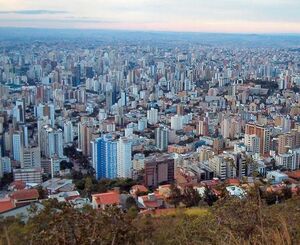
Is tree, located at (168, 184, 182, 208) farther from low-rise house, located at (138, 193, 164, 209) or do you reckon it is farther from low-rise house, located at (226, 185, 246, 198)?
low-rise house, located at (226, 185, 246, 198)

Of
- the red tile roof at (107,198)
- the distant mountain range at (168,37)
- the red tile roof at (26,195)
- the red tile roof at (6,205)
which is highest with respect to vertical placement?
the distant mountain range at (168,37)

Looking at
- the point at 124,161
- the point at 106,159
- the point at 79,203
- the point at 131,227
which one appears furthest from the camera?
the point at 106,159

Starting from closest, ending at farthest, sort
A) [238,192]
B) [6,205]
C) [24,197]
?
[238,192]
[6,205]
[24,197]

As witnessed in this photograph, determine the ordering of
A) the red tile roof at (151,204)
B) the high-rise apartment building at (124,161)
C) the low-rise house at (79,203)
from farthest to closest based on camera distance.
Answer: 1. the high-rise apartment building at (124,161)
2. the red tile roof at (151,204)
3. the low-rise house at (79,203)

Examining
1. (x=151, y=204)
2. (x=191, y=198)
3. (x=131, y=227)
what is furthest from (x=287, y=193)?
(x=131, y=227)

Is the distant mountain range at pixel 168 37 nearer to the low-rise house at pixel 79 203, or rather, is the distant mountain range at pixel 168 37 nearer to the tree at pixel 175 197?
the tree at pixel 175 197

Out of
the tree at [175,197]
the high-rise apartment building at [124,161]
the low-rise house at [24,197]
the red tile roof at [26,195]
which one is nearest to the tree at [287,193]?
the tree at [175,197]

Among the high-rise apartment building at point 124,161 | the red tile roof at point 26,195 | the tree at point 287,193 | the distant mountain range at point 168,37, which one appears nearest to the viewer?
the tree at point 287,193

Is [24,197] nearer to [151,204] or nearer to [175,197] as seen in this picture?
[151,204]
